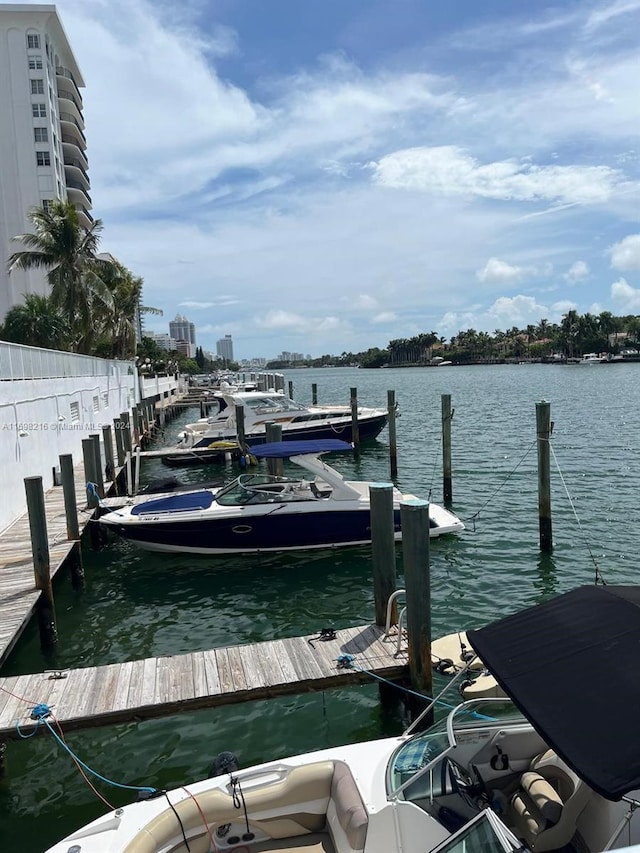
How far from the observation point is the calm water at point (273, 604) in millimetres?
7223

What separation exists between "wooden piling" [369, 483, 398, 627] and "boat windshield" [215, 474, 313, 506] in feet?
16.2

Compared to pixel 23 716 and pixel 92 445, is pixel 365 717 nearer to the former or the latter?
pixel 23 716

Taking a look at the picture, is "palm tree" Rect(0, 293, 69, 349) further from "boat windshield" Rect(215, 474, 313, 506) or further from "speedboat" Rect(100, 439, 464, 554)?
"boat windshield" Rect(215, 474, 313, 506)

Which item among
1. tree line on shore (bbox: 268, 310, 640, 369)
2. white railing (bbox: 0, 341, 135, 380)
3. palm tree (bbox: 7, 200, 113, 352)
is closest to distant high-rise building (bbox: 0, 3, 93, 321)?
palm tree (bbox: 7, 200, 113, 352)

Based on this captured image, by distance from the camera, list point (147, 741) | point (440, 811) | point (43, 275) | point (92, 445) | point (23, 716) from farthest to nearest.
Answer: point (43, 275) → point (92, 445) → point (147, 741) → point (23, 716) → point (440, 811)

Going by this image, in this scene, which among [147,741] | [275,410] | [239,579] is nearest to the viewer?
[147,741]

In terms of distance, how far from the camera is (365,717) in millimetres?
8031

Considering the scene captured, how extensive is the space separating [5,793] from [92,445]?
10.2 metres

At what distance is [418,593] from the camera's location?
7.55 metres

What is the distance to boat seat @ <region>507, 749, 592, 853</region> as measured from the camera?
159 inches

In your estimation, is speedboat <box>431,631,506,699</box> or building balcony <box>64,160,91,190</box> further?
building balcony <box>64,160,91,190</box>

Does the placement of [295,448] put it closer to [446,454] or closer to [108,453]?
[446,454]

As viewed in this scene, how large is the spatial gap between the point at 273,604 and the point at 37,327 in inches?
1440

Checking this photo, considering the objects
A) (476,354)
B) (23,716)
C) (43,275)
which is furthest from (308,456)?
(476,354)
